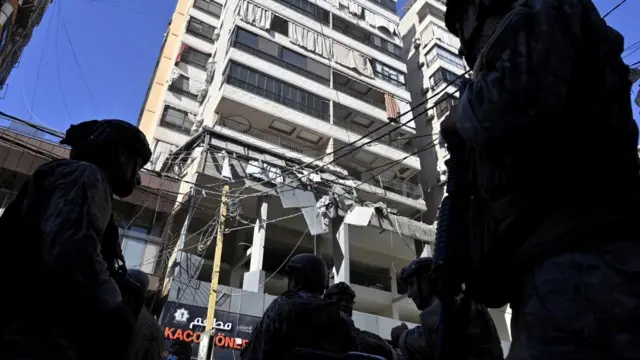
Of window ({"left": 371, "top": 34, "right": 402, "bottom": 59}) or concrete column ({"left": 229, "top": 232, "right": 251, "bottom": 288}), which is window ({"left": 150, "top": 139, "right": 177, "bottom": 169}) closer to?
concrete column ({"left": 229, "top": 232, "right": 251, "bottom": 288})

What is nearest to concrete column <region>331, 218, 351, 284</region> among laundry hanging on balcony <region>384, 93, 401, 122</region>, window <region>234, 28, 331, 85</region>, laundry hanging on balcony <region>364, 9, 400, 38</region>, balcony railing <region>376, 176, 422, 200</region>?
balcony railing <region>376, 176, 422, 200</region>

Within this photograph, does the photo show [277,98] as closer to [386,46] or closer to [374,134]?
[374,134]

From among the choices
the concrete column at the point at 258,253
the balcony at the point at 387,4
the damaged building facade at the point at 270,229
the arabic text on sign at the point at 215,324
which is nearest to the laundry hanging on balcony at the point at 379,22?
the balcony at the point at 387,4

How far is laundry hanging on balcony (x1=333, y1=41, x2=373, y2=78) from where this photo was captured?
23808 millimetres

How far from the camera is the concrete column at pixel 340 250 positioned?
1683 cm

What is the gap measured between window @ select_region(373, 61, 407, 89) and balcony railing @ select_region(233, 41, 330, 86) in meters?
4.16

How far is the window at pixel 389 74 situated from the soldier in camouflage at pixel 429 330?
74.1 ft

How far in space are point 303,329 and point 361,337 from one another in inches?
53.0

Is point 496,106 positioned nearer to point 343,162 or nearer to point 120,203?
point 120,203

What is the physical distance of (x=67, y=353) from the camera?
1485 millimetres

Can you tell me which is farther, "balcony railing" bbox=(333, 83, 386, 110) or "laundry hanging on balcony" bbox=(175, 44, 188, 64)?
"laundry hanging on balcony" bbox=(175, 44, 188, 64)

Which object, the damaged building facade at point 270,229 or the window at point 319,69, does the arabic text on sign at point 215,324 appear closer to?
the damaged building facade at point 270,229

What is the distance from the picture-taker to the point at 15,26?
44.8ft

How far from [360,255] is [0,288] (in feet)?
62.9
